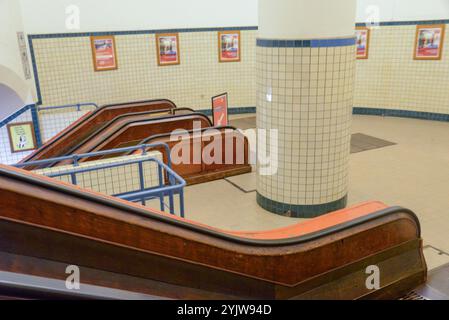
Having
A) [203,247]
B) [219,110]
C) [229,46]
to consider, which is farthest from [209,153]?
[229,46]

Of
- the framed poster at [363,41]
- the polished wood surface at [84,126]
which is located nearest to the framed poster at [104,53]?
the polished wood surface at [84,126]

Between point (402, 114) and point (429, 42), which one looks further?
point (402, 114)

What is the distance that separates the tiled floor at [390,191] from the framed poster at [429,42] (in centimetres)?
202

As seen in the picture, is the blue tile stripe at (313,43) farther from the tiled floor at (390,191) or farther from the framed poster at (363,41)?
the framed poster at (363,41)

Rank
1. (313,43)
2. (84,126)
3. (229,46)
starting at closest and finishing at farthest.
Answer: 1. (313,43)
2. (84,126)
3. (229,46)

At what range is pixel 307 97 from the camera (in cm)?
431

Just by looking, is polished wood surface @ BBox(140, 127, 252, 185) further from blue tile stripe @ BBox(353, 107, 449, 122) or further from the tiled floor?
blue tile stripe @ BBox(353, 107, 449, 122)

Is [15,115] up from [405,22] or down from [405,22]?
down

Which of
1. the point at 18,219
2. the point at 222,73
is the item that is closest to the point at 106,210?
the point at 18,219

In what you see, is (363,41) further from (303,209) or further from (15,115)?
(15,115)

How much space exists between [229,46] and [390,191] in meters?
5.91

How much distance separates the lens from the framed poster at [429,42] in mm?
8641

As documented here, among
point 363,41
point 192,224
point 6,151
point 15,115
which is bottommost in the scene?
point 6,151

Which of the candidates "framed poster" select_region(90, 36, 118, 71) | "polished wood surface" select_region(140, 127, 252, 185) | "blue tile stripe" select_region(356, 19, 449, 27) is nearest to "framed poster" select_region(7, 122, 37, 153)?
"framed poster" select_region(90, 36, 118, 71)
